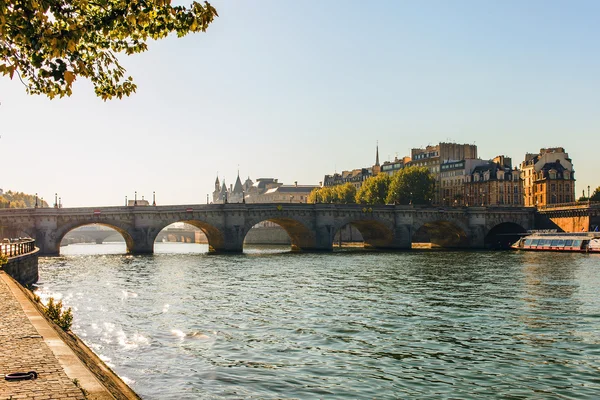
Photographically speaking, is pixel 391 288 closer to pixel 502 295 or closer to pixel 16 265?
pixel 502 295

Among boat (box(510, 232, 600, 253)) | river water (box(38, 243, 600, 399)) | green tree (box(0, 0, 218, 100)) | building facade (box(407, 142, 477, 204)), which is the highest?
building facade (box(407, 142, 477, 204))

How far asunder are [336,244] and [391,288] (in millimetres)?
87842

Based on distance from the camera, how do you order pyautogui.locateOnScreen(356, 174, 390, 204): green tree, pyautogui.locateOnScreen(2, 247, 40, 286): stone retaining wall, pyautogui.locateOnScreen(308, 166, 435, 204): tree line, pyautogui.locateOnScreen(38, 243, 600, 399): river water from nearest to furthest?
pyautogui.locateOnScreen(38, 243, 600, 399): river water < pyautogui.locateOnScreen(2, 247, 40, 286): stone retaining wall < pyautogui.locateOnScreen(308, 166, 435, 204): tree line < pyautogui.locateOnScreen(356, 174, 390, 204): green tree

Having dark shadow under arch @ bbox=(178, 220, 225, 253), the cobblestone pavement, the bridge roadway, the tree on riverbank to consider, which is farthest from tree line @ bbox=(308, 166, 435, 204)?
the cobblestone pavement

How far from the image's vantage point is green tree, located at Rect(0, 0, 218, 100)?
12.1 meters

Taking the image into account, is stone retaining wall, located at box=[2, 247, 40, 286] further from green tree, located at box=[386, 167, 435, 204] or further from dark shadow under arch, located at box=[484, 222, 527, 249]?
green tree, located at box=[386, 167, 435, 204]

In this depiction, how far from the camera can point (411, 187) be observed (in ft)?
440

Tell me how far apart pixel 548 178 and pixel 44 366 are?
428 feet

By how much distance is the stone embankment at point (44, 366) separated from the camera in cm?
1108

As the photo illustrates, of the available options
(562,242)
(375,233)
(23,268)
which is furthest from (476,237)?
(23,268)

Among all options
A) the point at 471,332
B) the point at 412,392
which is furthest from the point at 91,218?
the point at 412,392

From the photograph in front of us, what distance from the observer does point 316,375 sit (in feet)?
64.5

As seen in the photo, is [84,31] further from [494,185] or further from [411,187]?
[494,185]

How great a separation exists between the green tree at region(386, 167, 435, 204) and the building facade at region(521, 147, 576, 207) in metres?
21.2
